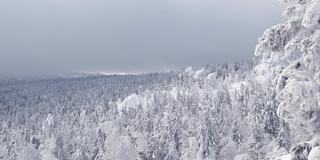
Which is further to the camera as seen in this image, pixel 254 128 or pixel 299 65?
pixel 254 128

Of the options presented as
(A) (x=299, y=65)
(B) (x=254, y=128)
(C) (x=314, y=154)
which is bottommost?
(B) (x=254, y=128)

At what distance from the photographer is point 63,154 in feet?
285

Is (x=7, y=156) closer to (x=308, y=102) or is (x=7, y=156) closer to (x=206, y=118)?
(x=206, y=118)

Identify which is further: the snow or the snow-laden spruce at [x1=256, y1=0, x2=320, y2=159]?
the snow-laden spruce at [x1=256, y1=0, x2=320, y2=159]

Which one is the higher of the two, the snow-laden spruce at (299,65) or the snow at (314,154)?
the snow-laden spruce at (299,65)

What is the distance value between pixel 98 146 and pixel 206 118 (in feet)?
61.4

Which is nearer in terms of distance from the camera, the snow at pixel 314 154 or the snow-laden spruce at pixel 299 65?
the snow at pixel 314 154

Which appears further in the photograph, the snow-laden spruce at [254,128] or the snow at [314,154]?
the snow-laden spruce at [254,128]

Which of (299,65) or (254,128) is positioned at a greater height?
(299,65)

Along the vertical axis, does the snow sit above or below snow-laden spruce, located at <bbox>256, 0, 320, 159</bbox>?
below

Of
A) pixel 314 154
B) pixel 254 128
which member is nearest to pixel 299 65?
pixel 314 154

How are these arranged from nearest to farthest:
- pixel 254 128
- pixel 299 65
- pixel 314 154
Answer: pixel 314 154, pixel 299 65, pixel 254 128

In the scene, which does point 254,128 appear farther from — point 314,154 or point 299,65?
point 314,154

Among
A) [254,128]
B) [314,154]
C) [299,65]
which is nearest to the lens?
[314,154]
